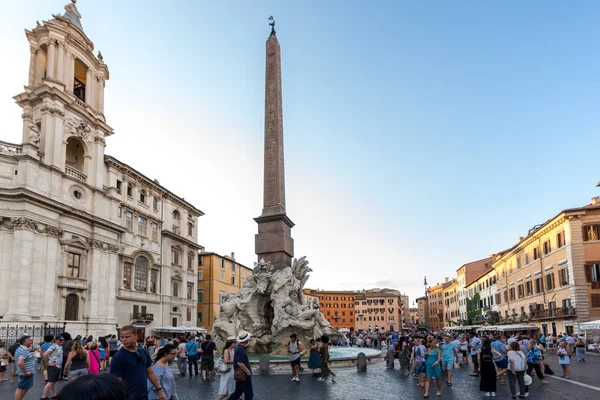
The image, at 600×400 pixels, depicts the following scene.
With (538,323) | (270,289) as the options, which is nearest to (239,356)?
(270,289)

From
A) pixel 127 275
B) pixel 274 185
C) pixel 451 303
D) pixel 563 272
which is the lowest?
pixel 451 303

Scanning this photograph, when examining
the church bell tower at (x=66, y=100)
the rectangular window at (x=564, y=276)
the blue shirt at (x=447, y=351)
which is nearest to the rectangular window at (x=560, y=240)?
the rectangular window at (x=564, y=276)

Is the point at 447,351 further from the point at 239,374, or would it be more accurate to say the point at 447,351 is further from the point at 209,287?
the point at 209,287

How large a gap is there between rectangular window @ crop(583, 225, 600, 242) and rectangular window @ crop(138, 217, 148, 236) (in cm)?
3249

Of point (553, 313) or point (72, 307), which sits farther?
point (553, 313)

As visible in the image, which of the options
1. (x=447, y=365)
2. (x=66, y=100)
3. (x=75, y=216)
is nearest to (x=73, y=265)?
(x=75, y=216)

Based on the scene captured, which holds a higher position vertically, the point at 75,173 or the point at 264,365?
the point at 75,173

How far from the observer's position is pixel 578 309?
31.3 m

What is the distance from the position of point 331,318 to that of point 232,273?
63.2m

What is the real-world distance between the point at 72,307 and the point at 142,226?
963 centimetres

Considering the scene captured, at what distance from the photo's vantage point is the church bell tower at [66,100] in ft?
107

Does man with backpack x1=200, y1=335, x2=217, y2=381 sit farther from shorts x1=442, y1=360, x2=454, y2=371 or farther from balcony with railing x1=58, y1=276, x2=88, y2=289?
balcony with railing x1=58, y1=276, x2=88, y2=289

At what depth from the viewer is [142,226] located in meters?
40.4

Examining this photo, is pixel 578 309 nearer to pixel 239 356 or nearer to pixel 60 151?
pixel 239 356
